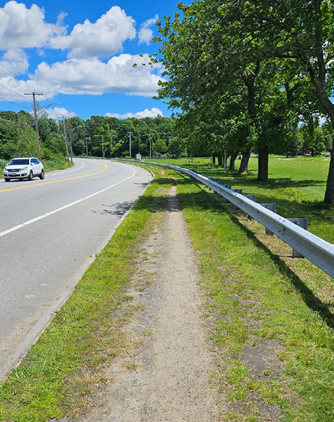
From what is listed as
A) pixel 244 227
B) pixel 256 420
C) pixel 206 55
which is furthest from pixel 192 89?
pixel 256 420

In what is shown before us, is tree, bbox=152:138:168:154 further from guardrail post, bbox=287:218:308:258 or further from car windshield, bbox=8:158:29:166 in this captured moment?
guardrail post, bbox=287:218:308:258

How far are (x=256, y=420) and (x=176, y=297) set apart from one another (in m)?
2.19

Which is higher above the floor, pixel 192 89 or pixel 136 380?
pixel 192 89

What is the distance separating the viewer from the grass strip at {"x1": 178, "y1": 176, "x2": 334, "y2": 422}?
2.55 meters

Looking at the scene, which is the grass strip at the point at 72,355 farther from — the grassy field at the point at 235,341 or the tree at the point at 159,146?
the tree at the point at 159,146

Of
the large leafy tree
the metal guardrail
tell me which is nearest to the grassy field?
the metal guardrail

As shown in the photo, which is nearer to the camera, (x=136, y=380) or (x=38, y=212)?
(x=136, y=380)

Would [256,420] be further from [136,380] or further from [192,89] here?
[192,89]

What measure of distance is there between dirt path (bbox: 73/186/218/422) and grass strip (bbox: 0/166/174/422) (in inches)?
6.8

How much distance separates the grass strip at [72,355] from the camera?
256 centimetres

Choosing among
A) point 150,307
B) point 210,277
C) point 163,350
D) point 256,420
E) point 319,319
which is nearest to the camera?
point 256,420

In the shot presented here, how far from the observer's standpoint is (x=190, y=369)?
2.99 metres

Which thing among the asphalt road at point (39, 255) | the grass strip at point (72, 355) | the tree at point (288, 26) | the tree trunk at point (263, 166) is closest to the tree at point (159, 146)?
the tree trunk at point (263, 166)

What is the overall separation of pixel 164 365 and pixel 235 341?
2.63 ft
